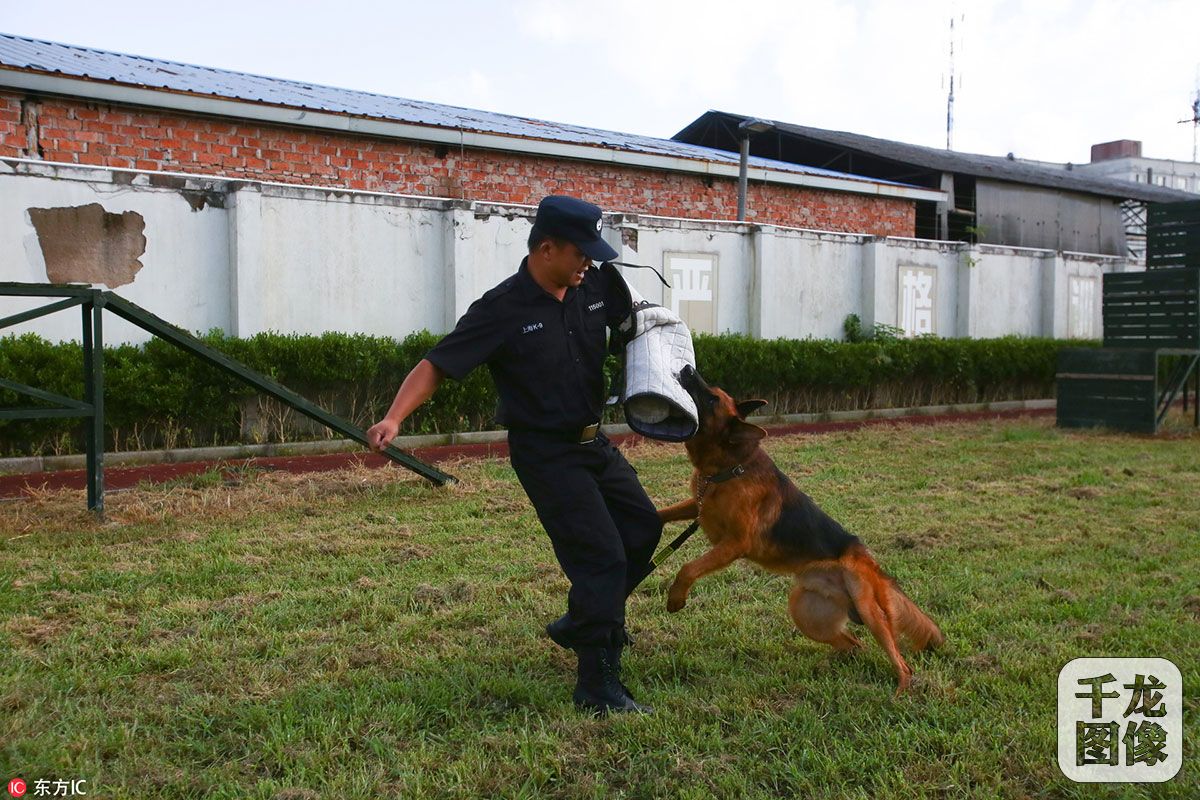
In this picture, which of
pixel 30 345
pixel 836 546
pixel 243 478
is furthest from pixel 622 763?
pixel 30 345

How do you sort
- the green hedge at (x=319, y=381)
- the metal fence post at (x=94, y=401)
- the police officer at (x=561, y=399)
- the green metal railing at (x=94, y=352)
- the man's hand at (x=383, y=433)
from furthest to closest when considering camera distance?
the green hedge at (x=319, y=381), the metal fence post at (x=94, y=401), the green metal railing at (x=94, y=352), the police officer at (x=561, y=399), the man's hand at (x=383, y=433)

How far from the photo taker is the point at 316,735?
326cm

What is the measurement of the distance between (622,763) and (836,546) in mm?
1412

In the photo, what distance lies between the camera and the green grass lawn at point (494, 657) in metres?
3.04

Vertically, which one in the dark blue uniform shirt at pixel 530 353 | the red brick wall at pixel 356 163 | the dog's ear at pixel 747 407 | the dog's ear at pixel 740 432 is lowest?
the dog's ear at pixel 740 432

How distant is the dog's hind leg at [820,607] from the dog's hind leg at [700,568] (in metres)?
0.31

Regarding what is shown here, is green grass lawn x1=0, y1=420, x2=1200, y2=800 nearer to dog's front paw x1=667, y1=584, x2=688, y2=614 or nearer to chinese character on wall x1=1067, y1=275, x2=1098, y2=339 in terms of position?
dog's front paw x1=667, y1=584, x2=688, y2=614

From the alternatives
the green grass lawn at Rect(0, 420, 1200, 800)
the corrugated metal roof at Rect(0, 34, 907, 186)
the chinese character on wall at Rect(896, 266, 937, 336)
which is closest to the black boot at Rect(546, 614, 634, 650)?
the green grass lawn at Rect(0, 420, 1200, 800)

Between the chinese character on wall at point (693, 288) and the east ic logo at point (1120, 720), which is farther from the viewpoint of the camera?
the chinese character on wall at point (693, 288)

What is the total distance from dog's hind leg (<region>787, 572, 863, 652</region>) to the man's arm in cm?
172

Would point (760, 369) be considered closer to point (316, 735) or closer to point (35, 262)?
point (35, 262)

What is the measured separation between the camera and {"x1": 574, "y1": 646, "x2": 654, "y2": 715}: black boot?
352 centimetres

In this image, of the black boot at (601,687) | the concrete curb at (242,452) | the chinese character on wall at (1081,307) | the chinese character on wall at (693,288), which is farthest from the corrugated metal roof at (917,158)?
the black boot at (601,687)

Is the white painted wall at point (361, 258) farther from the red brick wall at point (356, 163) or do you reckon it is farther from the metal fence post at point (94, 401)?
the metal fence post at point (94, 401)
